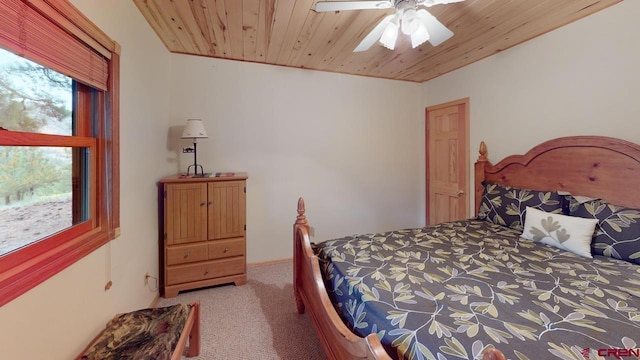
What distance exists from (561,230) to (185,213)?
10.1 ft

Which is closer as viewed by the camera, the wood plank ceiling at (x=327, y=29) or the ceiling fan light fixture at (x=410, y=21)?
the ceiling fan light fixture at (x=410, y=21)

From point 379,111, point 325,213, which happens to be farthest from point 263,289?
point 379,111

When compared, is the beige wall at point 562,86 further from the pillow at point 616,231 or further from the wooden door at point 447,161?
the pillow at point 616,231

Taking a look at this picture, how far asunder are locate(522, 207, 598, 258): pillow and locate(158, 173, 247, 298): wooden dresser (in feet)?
8.28

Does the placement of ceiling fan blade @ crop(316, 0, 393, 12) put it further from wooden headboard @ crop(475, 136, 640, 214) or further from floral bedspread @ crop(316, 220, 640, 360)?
wooden headboard @ crop(475, 136, 640, 214)

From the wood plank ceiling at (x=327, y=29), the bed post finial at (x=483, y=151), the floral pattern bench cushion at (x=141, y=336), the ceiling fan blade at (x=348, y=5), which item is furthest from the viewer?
the bed post finial at (x=483, y=151)

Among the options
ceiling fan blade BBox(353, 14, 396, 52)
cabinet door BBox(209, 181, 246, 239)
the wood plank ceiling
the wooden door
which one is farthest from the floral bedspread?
the wood plank ceiling

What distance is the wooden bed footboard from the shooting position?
0.87 metres

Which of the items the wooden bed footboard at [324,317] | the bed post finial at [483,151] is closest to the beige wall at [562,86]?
the bed post finial at [483,151]

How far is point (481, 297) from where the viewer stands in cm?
114

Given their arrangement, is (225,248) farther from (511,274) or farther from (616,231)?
(616,231)

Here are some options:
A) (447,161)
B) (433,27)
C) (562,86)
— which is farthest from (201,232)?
(562,86)

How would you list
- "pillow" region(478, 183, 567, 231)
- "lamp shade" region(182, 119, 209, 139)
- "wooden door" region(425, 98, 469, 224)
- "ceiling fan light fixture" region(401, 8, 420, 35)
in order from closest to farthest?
"ceiling fan light fixture" region(401, 8, 420, 35) < "pillow" region(478, 183, 567, 231) < "lamp shade" region(182, 119, 209, 139) < "wooden door" region(425, 98, 469, 224)

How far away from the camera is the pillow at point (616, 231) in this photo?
1527mm
